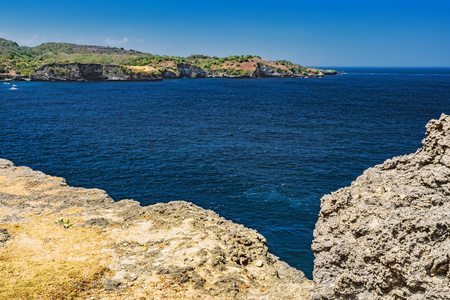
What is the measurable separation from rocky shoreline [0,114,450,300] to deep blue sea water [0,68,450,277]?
884 cm

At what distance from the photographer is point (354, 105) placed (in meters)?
101

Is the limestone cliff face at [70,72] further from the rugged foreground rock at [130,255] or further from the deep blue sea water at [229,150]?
the rugged foreground rock at [130,255]

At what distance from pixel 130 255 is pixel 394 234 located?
1471 cm

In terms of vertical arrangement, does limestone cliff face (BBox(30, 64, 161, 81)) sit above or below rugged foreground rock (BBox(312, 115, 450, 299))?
above

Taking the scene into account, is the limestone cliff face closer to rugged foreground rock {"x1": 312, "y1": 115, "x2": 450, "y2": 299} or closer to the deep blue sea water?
the deep blue sea water

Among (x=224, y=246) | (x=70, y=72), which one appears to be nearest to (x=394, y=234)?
(x=224, y=246)

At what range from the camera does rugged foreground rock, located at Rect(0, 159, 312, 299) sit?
17.1m

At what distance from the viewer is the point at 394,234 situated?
38.2 ft

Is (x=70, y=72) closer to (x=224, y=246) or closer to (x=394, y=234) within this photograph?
(x=224, y=246)

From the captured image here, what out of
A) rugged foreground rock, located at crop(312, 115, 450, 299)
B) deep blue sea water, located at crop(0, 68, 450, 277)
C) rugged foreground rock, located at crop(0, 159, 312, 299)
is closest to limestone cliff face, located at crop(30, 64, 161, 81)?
deep blue sea water, located at crop(0, 68, 450, 277)

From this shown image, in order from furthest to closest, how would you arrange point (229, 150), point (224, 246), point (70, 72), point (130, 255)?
1. point (70, 72)
2. point (229, 150)
3. point (224, 246)
4. point (130, 255)

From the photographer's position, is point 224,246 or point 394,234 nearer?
point 394,234

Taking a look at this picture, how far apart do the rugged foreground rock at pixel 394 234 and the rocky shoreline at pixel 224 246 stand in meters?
0.03

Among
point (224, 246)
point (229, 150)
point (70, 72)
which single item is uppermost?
point (70, 72)
